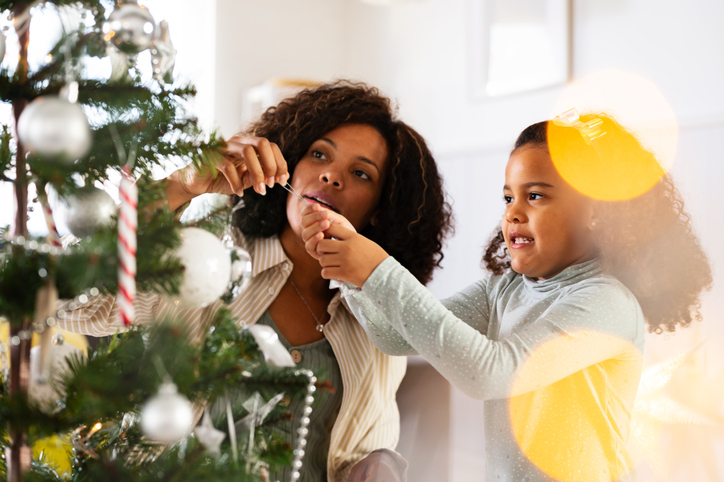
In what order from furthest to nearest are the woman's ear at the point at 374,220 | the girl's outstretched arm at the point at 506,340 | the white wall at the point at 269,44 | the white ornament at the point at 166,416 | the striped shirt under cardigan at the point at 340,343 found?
the white wall at the point at 269,44, the woman's ear at the point at 374,220, the striped shirt under cardigan at the point at 340,343, the girl's outstretched arm at the point at 506,340, the white ornament at the point at 166,416

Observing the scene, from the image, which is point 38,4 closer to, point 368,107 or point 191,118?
point 191,118

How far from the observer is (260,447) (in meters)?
0.65

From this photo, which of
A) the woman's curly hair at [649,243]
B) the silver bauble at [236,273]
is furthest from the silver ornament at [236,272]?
the woman's curly hair at [649,243]

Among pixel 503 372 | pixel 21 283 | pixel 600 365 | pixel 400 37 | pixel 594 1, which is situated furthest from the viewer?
pixel 400 37

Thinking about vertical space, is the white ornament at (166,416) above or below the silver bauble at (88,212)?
below

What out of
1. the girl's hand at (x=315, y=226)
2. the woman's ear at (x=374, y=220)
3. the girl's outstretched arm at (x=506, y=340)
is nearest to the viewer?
the girl's outstretched arm at (x=506, y=340)

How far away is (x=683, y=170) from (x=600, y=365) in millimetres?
629

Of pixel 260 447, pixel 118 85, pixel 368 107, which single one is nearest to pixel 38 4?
pixel 118 85

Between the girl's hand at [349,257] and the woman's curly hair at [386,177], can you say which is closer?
the girl's hand at [349,257]

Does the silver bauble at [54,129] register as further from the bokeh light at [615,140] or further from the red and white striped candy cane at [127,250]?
the bokeh light at [615,140]

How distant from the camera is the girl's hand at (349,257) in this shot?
91 cm

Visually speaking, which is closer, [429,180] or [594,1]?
[429,180]

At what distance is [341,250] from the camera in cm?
92

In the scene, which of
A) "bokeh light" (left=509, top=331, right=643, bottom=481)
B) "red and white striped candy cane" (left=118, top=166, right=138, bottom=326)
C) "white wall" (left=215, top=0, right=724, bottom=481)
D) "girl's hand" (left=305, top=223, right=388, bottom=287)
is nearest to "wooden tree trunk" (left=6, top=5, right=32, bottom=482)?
"red and white striped candy cane" (left=118, top=166, right=138, bottom=326)
